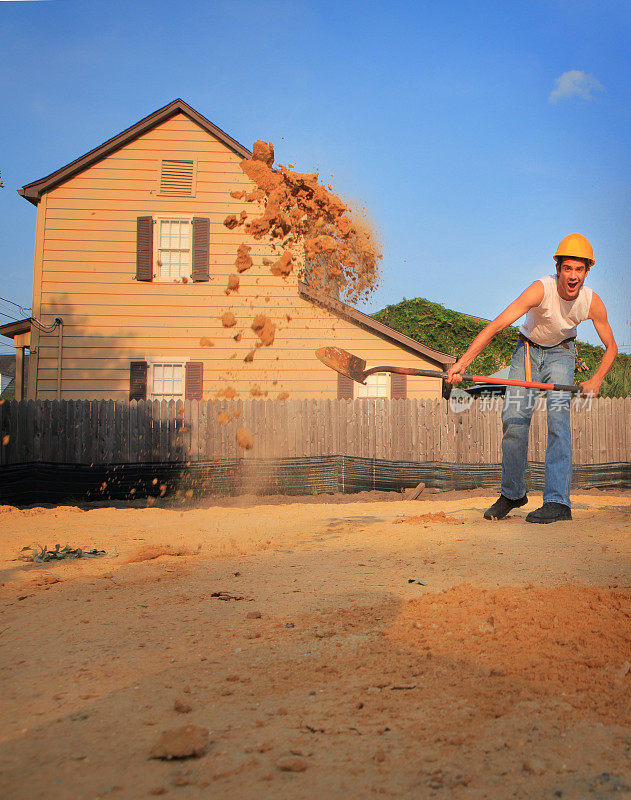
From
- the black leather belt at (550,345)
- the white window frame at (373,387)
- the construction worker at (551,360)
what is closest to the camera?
the construction worker at (551,360)

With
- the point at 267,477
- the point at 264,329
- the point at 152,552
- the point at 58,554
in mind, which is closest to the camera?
the point at 152,552

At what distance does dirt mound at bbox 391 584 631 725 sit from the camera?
6.26 feet

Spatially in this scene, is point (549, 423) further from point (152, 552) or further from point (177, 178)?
point (177, 178)

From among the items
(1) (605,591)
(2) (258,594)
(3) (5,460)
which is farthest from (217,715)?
(3) (5,460)

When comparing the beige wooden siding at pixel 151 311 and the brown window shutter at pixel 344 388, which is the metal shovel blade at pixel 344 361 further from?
the brown window shutter at pixel 344 388

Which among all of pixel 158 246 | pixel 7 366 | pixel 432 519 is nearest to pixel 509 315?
pixel 432 519

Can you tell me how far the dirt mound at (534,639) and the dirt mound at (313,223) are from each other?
31.0ft

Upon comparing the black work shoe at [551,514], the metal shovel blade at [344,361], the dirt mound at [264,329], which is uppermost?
the dirt mound at [264,329]

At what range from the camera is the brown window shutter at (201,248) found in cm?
1483

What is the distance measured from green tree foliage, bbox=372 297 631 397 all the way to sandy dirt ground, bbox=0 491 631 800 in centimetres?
2286

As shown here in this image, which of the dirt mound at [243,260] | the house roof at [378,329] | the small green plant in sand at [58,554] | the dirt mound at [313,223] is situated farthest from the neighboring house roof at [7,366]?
the small green plant in sand at [58,554]

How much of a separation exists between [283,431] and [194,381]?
3581mm

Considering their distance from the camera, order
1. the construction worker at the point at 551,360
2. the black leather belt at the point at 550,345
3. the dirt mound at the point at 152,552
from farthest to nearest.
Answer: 1. the black leather belt at the point at 550,345
2. the construction worker at the point at 551,360
3. the dirt mound at the point at 152,552

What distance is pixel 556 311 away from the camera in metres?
4.89
